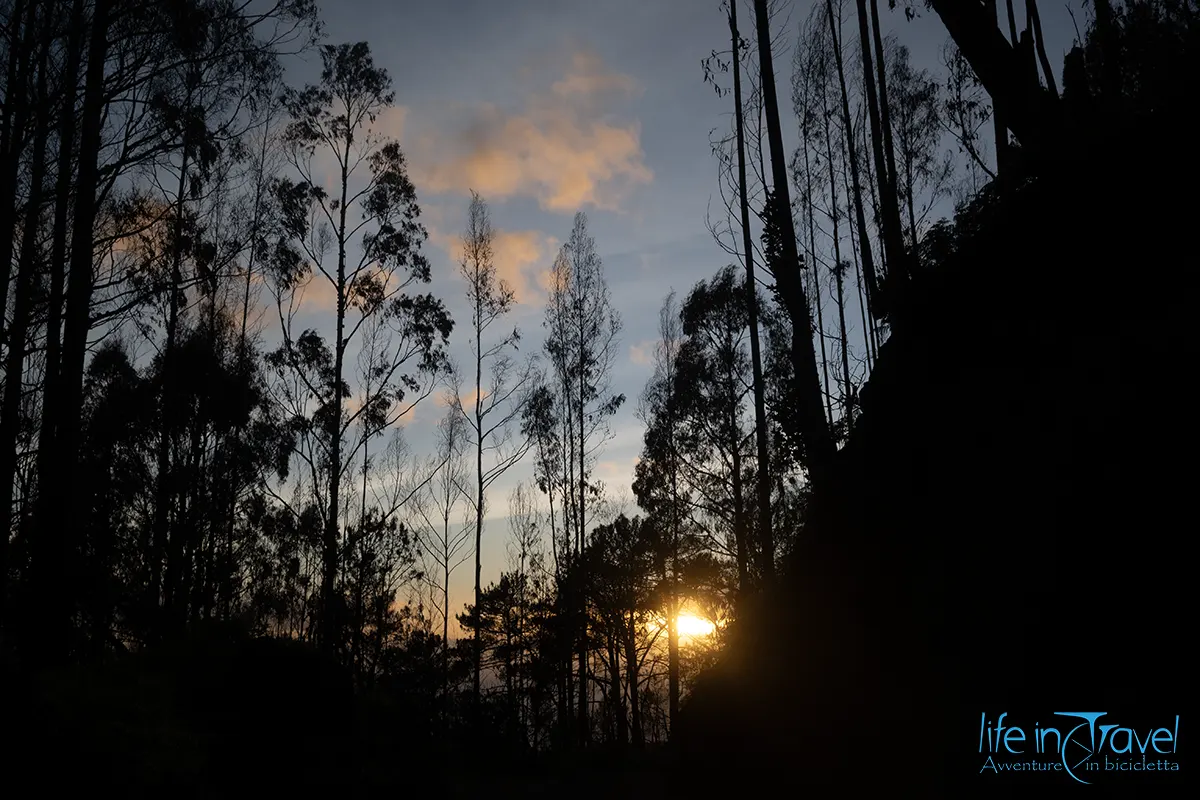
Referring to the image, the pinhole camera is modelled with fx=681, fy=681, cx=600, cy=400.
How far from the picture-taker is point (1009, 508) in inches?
182

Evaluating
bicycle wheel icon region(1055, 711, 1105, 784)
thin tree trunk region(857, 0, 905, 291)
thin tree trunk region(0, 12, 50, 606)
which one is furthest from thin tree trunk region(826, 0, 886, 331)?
thin tree trunk region(0, 12, 50, 606)

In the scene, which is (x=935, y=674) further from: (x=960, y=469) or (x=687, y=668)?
(x=687, y=668)

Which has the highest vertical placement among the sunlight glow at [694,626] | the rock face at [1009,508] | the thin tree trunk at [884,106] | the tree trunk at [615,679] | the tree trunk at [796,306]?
the thin tree trunk at [884,106]

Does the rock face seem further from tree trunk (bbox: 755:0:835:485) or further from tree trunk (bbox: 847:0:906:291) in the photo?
tree trunk (bbox: 847:0:906:291)

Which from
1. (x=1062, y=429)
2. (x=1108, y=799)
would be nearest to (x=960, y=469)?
(x=1062, y=429)

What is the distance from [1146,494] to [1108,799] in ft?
5.44

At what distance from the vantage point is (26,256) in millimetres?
11227

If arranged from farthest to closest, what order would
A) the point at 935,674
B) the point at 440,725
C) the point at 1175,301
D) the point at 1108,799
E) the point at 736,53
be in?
1. the point at 440,725
2. the point at 736,53
3. the point at 935,674
4. the point at 1175,301
5. the point at 1108,799

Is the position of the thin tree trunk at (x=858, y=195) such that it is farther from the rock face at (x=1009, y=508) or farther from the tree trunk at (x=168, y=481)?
the tree trunk at (x=168, y=481)

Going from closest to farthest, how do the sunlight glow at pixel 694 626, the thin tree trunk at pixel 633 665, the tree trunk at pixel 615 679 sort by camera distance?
the sunlight glow at pixel 694 626
the thin tree trunk at pixel 633 665
the tree trunk at pixel 615 679

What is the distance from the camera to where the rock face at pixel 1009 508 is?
3.87m

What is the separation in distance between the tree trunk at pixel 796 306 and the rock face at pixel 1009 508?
1421 millimetres

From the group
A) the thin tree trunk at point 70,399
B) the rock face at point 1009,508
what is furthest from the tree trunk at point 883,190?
the thin tree trunk at point 70,399

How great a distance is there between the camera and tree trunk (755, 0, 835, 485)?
27.0 feet
